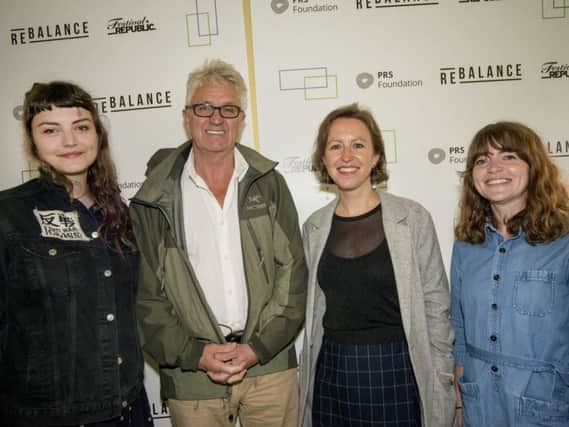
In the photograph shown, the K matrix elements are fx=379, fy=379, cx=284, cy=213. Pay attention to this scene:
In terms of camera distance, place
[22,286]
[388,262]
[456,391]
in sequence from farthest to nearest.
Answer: [456,391], [388,262], [22,286]

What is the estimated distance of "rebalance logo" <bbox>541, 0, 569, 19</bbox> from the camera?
7.21ft

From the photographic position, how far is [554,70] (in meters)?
2.22

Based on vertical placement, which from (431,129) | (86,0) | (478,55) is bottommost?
(431,129)

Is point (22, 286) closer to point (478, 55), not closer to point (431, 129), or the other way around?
point (431, 129)

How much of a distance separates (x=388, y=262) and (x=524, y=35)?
1.72 m

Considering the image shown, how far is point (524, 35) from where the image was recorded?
221 cm

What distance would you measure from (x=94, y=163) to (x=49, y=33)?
1.30 m

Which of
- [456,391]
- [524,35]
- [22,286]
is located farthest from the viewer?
[524,35]

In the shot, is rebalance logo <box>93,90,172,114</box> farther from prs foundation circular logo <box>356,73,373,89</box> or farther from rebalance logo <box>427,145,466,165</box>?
rebalance logo <box>427,145,466,165</box>

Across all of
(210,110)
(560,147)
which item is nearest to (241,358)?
(210,110)

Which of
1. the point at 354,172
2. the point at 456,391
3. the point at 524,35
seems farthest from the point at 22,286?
the point at 524,35

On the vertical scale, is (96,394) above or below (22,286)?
below

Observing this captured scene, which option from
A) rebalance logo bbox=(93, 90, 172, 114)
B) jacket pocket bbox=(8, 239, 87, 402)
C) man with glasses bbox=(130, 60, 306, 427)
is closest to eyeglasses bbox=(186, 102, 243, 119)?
man with glasses bbox=(130, 60, 306, 427)

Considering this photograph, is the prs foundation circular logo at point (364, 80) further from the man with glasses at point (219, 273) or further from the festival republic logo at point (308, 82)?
the man with glasses at point (219, 273)
